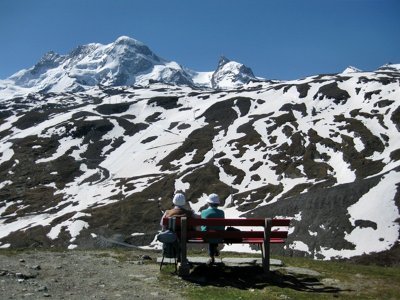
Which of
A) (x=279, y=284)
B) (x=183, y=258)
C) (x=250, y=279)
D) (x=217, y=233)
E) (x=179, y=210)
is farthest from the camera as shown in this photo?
(x=179, y=210)

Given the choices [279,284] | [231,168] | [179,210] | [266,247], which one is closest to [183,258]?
[179,210]

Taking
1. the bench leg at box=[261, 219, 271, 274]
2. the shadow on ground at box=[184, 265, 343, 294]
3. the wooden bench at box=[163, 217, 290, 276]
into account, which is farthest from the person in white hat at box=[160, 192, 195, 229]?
the bench leg at box=[261, 219, 271, 274]

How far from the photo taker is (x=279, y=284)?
1343 cm

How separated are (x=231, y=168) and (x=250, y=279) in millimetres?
93889

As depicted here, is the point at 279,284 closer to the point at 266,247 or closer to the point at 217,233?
the point at 266,247

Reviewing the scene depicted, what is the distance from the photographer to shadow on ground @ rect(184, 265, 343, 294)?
516 inches

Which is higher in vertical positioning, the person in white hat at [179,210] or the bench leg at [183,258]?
the person in white hat at [179,210]

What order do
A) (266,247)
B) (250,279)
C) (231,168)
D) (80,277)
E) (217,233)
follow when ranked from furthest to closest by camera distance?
1. (231,168)
2. (266,247)
3. (217,233)
4. (250,279)
5. (80,277)

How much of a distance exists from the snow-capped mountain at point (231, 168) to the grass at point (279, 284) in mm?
42387

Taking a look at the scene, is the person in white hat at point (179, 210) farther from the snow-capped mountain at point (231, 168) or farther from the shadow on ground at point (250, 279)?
the snow-capped mountain at point (231, 168)

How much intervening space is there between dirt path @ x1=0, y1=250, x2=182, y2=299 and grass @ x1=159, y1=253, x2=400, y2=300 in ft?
2.49

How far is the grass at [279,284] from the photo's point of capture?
12.0 m

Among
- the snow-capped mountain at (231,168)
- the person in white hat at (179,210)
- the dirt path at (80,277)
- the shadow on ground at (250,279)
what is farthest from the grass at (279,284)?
the snow-capped mountain at (231,168)

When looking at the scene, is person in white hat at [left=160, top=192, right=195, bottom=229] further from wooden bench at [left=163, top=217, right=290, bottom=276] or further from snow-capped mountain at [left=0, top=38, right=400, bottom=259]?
snow-capped mountain at [left=0, top=38, right=400, bottom=259]
